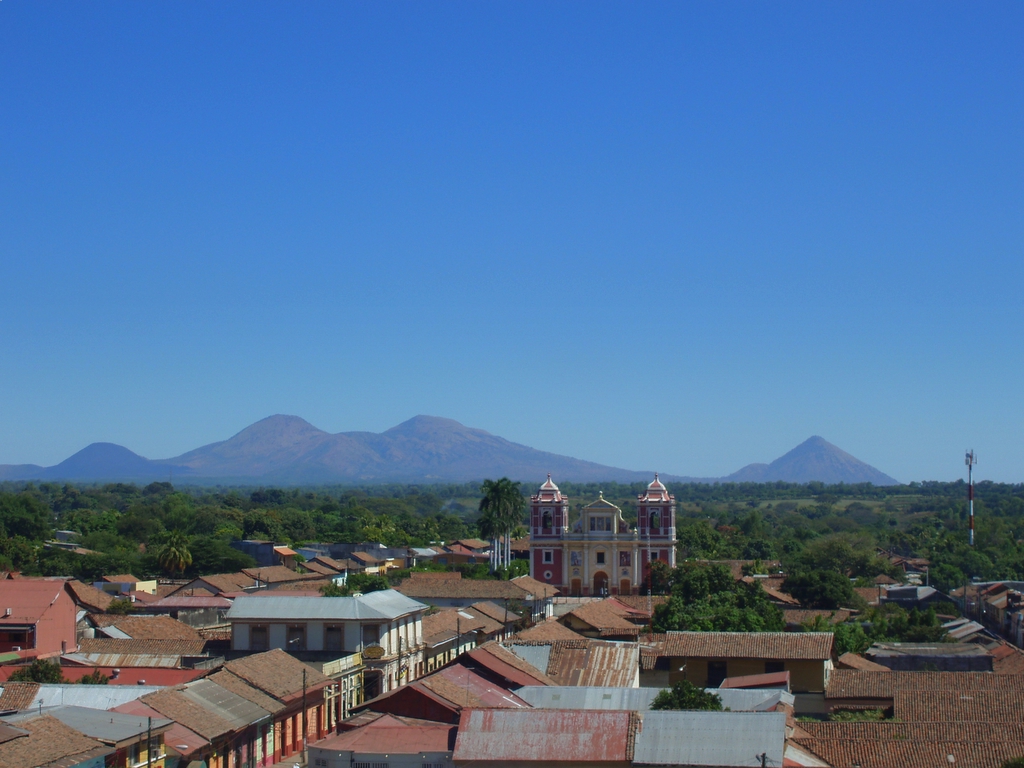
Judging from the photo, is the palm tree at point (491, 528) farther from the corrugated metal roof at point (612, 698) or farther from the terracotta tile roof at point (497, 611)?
the corrugated metal roof at point (612, 698)

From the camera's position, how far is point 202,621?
48.8 m

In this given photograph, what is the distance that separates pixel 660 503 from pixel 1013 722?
46853 millimetres

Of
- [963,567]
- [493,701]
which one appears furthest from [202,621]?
[963,567]

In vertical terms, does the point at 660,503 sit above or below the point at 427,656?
above

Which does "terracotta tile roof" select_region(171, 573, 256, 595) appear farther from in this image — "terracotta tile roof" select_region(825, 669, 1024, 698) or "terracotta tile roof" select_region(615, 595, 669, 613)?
"terracotta tile roof" select_region(825, 669, 1024, 698)

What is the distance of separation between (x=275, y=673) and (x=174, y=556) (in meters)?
42.8

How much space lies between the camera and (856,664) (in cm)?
3844

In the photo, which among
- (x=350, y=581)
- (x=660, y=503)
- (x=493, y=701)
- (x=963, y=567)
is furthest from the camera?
(x=963, y=567)

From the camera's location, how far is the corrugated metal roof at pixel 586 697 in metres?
29.5

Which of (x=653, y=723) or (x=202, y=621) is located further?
(x=202, y=621)

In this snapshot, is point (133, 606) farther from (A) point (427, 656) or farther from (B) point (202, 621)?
(A) point (427, 656)

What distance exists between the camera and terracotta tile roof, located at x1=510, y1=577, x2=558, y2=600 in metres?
62.6

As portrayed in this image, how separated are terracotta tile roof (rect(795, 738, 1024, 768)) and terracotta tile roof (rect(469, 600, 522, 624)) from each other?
83.0 ft

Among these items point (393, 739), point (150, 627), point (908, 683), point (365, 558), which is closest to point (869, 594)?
point (908, 683)
